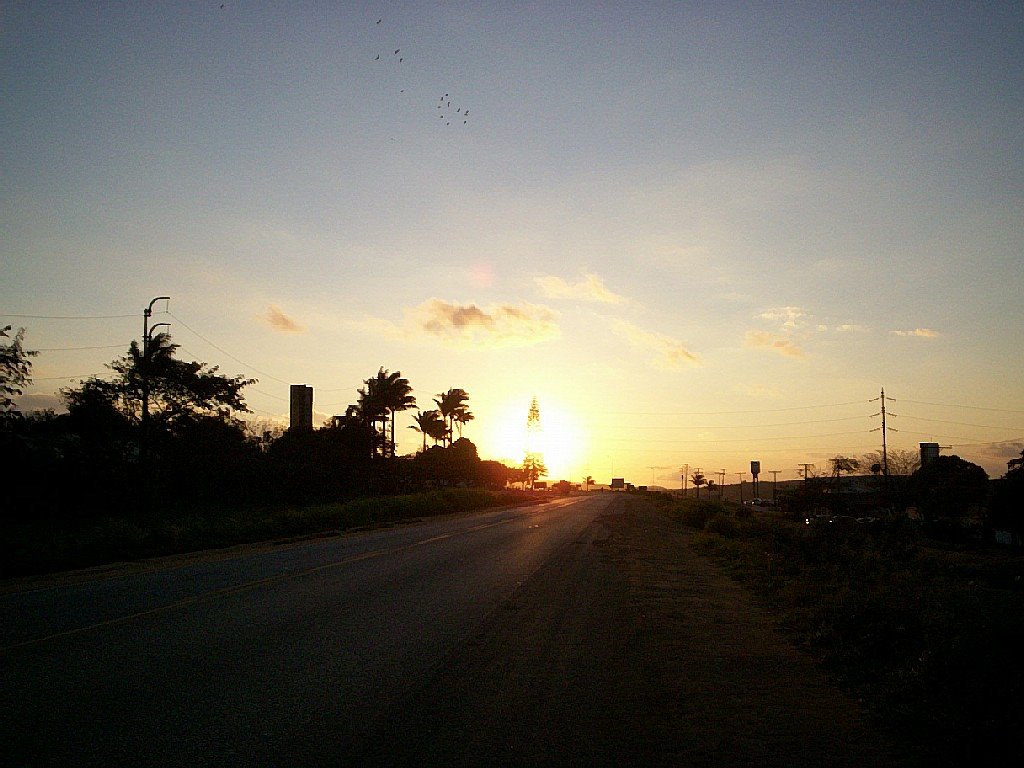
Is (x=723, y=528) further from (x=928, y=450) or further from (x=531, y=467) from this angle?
(x=531, y=467)

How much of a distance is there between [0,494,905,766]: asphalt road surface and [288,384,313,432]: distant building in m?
58.1

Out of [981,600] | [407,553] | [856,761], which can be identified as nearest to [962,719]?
[856,761]

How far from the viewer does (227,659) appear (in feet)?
27.6

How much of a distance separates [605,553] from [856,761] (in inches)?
724

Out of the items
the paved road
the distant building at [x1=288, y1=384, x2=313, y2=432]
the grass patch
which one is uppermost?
the distant building at [x1=288, y1=384, x2=313, y2=432]

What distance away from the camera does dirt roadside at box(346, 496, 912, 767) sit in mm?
5840

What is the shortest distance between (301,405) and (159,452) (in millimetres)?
28746

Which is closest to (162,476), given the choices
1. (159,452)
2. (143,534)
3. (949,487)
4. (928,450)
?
(159,452)

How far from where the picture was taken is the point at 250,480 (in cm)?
5141

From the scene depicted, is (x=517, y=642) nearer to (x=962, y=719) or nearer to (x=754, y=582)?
(x=962, y=719)

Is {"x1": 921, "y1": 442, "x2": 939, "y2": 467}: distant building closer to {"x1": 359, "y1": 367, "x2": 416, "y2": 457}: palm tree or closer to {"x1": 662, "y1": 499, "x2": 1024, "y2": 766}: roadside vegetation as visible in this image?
{"x1": 359, "y1": 367, "x2": 416, "y2": 457}: palm tree

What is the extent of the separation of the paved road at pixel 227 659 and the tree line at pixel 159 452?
2402 cm

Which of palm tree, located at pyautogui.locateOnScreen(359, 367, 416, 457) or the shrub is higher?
palm tree, located at pyautogui.locateOnScreen(359, 367, 416, 457)

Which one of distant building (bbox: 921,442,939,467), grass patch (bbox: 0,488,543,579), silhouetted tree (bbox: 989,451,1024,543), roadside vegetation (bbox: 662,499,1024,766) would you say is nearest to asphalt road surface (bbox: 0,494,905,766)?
roadside vegetation (bbox: 662,499,1024,766)
